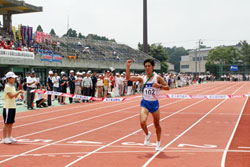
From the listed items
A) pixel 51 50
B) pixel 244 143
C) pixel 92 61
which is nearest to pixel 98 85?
pixel 244 143

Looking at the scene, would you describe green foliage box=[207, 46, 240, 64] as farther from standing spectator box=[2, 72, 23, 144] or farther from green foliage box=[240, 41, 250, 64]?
standing spectator box=[2, 72, 23, 144]

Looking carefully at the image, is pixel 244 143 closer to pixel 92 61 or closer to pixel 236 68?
pixel 92 61

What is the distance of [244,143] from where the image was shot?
27.7 feet

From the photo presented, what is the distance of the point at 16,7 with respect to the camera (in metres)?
39.3

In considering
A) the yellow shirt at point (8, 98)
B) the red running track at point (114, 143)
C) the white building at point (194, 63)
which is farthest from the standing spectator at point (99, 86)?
the white building at point (194, 63)

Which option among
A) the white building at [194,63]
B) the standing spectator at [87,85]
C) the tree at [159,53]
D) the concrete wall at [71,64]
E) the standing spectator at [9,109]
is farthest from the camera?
A: the white building at [194,63]

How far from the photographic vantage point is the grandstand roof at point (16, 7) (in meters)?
37.8

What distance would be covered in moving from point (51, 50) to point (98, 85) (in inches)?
767

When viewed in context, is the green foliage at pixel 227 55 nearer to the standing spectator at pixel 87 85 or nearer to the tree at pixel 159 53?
the tree at pixel 159 53

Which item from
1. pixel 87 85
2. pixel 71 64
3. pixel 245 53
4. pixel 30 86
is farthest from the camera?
pixel 245 53

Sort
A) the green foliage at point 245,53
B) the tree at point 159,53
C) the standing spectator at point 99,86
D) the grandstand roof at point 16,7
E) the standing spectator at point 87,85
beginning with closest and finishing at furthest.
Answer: the standing spectator at point 87,85
the standing spectator at point 99,86
the grandstand roof at point 16,7
the tree at point 159,53
the green foliage at point 245,53

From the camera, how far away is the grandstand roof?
37812 millimetres

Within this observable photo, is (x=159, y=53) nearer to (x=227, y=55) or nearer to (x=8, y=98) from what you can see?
(x=227, y=55)

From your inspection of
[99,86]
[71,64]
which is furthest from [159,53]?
[99,86]
